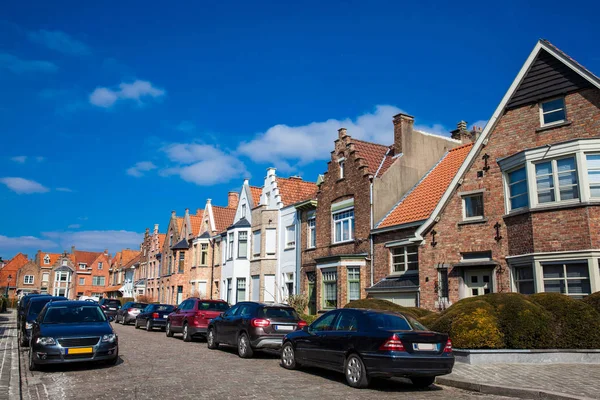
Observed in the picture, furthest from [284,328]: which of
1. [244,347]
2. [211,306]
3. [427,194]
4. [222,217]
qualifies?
[222,217]

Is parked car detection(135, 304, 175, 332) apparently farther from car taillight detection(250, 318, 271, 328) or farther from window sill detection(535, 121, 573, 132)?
window sill detection(535, 121, 573, 132)

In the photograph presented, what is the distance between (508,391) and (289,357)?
17.5 feet

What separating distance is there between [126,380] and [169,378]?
86 centimetres

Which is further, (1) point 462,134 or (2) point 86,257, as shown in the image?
(2) point 86,257

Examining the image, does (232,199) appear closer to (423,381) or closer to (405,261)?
(405,261)

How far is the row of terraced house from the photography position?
54.3 feet

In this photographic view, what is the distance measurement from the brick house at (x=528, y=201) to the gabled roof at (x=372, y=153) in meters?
6.91

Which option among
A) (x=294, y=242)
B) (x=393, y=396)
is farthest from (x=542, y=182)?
(x=294, y=242)

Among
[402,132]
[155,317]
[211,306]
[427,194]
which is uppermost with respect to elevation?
[402,132]

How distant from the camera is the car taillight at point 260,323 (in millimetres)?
15148

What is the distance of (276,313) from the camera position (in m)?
15.7

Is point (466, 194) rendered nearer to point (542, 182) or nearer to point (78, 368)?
point (542, 182)

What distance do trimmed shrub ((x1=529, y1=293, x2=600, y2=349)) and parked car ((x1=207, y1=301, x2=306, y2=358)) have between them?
690 cm

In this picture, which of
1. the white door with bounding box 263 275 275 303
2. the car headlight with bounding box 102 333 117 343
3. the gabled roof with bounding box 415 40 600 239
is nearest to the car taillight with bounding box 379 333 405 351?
the car headlight with bounding box 102 333 117 343
